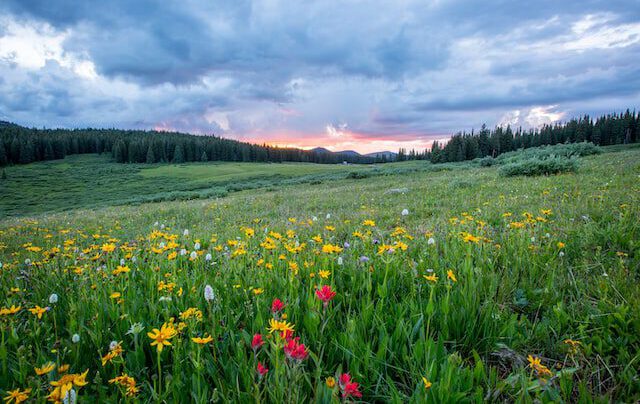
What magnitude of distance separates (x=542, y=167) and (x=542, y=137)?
12395 centimetres

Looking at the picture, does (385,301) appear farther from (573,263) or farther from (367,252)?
(573,263)

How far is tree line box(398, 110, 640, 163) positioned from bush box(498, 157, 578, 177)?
8589 centimetres

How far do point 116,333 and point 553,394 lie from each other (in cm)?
282

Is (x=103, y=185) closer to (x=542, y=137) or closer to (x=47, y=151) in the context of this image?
(x=47, y=151)

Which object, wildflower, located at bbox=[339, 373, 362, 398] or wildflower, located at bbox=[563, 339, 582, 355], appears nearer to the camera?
wildflower, located at bbox=[339, 373, 362, 398]

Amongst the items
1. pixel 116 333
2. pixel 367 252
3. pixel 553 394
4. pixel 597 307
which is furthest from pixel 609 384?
pixel 116 333

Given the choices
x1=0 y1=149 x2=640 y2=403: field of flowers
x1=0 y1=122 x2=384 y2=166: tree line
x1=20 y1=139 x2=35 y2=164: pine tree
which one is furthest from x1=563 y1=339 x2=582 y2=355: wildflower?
x1=20 y1=139 x2=35 y2=164: pine tree

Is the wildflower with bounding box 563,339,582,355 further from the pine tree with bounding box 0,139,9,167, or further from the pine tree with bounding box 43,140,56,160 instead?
the pine tree with bounding box 43,140,56,160

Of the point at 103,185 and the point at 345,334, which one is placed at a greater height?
the point at 345,334

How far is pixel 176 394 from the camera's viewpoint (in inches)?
62.3

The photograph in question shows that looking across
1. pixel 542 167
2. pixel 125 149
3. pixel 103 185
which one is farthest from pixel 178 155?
pixel 542 167

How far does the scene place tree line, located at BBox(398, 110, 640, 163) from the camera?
96.7m

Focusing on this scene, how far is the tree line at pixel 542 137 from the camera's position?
3807 inches

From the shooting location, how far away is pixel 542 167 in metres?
14.7
